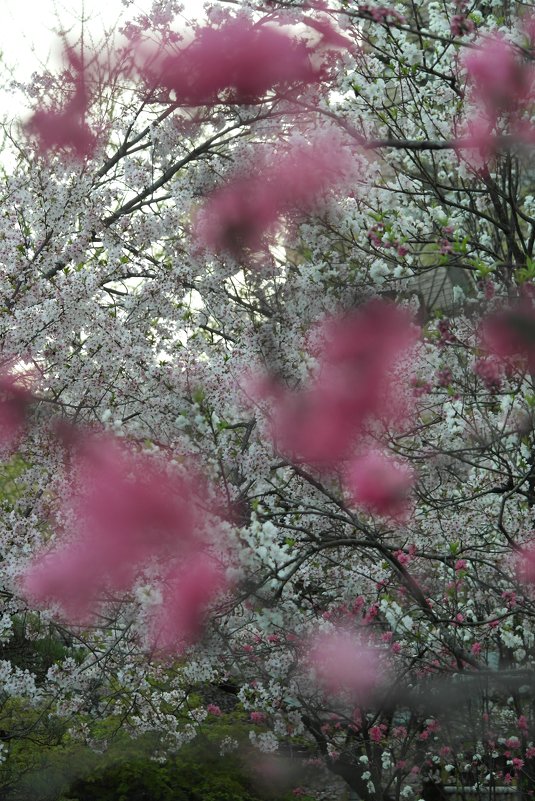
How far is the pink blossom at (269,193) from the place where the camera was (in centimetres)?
499

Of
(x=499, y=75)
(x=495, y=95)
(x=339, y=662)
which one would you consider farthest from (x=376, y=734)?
(x=499, y=75)

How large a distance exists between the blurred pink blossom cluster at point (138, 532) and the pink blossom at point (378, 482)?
117 centimetres

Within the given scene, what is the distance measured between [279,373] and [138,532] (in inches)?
45.9

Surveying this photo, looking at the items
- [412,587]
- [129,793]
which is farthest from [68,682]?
[129,793]

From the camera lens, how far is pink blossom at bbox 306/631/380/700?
228 inches

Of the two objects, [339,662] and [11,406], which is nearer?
[11,406]

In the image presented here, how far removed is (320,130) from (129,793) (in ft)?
25.0

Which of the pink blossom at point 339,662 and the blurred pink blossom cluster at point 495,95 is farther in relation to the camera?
the pink blossom at point 339,662

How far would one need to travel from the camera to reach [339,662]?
231 inches

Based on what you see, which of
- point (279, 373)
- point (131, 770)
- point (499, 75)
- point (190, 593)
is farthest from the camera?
point (131, 770)

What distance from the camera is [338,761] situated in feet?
30.4

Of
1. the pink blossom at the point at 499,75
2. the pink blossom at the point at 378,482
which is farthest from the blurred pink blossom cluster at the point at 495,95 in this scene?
the pink blossom at the point at 378,482

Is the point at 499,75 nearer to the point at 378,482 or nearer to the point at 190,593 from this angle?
the point at 378,482

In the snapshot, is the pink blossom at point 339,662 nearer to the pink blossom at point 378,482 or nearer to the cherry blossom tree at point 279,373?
the cherry blossom tree at point 279,373
